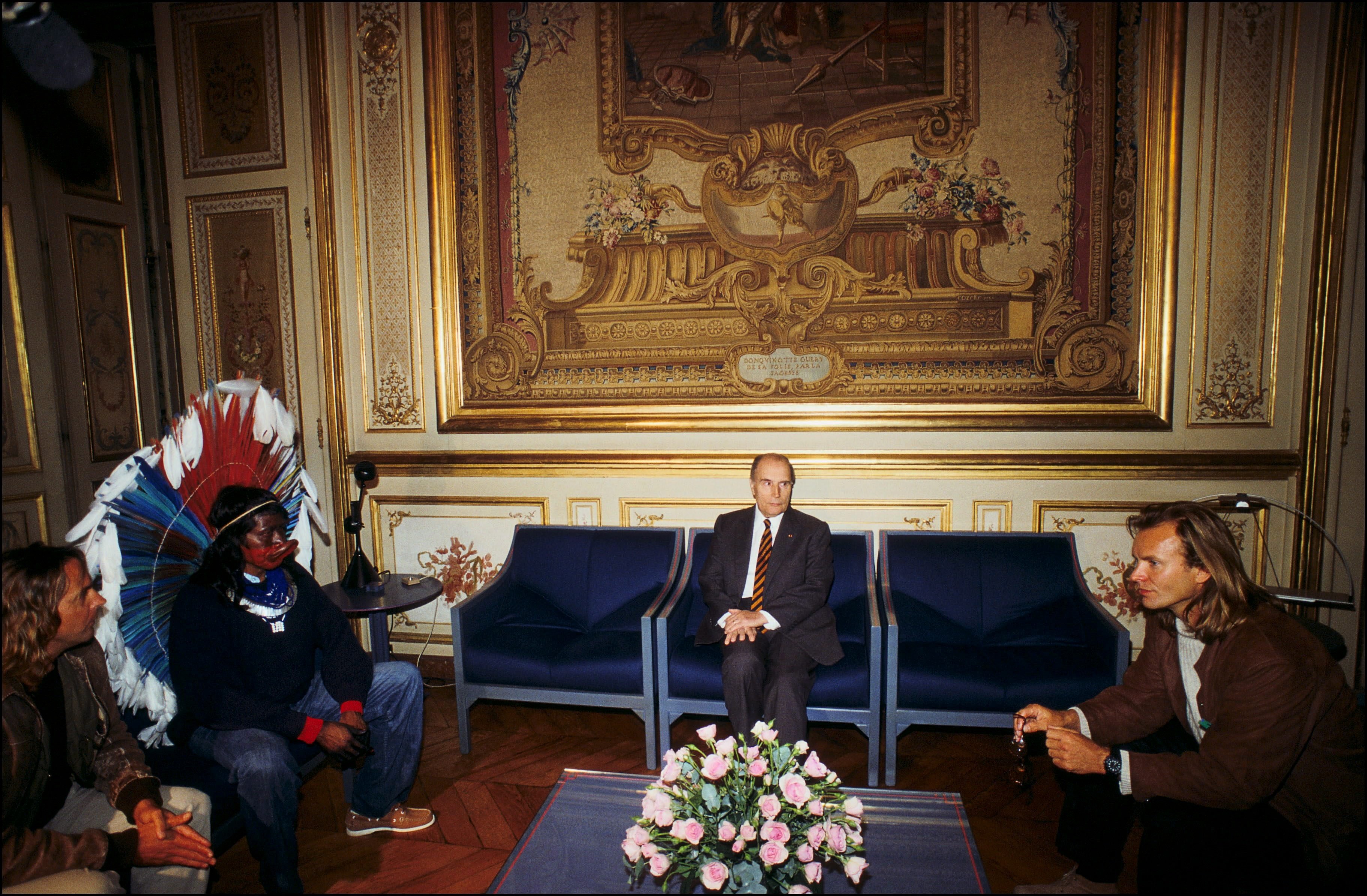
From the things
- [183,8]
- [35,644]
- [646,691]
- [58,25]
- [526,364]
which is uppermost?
Result: [183,8]

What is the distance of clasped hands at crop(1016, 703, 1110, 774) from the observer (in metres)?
1.79

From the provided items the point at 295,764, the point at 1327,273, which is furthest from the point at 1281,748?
the point at 295,764

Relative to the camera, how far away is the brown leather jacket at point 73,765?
1.53 m

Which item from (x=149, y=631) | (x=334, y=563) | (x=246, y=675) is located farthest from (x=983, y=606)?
(x=334, y=563)

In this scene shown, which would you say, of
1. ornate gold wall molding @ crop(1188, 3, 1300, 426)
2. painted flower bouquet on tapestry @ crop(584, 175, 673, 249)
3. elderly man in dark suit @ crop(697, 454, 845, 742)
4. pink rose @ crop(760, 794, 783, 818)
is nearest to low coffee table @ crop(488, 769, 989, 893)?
pink rose @ crop(760, 794, 783, 818)

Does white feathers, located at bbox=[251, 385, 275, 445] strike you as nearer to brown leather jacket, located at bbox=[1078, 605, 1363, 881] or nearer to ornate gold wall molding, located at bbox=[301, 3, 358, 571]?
ornate gold wall molding, located at bbox=[301, 3, 358, 571]

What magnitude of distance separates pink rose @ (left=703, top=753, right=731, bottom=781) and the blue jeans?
129 centimetres

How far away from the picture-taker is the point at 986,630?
293 cm

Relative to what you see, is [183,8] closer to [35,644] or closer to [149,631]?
[149,631]

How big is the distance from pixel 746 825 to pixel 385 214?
11.2 ft

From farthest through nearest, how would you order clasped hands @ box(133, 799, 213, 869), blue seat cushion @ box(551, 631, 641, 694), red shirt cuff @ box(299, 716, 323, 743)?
blue seat cushion @ box(551, 631, 641, 694) < red shirt cuff @ box(299, 716, 323, 743) < clasped hands @ box(133, 799, 213, 869)

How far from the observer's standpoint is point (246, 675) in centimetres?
217

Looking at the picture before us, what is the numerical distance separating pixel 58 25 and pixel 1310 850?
3.76 m

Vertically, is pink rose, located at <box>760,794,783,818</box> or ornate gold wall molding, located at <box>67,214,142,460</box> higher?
ornate gold wall molding, located at <box>67,214,142,460</box>
